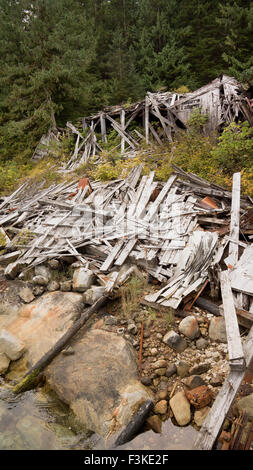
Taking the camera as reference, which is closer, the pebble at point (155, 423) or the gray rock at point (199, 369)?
the pebble at point (155, 423)

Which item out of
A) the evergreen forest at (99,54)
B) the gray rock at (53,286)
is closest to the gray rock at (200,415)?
the gray rock at (53,286)

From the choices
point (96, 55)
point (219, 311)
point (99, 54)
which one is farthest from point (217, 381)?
point (99, 54)

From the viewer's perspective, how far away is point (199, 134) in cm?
956

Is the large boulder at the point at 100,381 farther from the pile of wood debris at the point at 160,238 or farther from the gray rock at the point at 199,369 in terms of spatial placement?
the pile of wood debris at the point at 160,238

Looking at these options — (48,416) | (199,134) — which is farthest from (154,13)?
(48,416)

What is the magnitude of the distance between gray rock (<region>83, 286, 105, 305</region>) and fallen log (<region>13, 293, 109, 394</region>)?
0.40 ft

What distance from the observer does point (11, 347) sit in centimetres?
393

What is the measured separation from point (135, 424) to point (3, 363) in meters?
2.29

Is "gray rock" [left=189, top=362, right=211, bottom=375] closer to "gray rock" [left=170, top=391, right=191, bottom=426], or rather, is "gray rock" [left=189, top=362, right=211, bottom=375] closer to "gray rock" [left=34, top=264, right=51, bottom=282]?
"gray rock" [left=170, top=391, right=191, bottom=426]

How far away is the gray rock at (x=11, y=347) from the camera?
12.8 feet

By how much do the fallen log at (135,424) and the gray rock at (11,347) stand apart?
6.74 feet

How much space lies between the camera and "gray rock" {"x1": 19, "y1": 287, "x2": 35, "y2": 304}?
5.14 metres

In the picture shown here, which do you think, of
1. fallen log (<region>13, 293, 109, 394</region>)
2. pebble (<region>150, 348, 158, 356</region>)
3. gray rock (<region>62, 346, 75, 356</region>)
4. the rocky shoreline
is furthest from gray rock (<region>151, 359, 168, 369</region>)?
fallen log (<region>13, 293, 109, 394</region>)

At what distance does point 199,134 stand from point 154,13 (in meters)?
16.5
